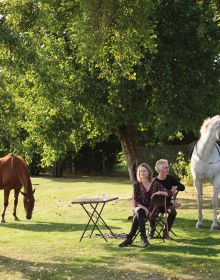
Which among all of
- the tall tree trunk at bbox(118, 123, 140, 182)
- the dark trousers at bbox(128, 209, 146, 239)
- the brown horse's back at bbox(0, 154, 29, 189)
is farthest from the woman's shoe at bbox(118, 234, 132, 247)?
the tall tree trunk at bbox(118, 123, 140, 182)

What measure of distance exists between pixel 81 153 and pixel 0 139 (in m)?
25.6

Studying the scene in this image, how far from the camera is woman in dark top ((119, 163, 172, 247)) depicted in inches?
355

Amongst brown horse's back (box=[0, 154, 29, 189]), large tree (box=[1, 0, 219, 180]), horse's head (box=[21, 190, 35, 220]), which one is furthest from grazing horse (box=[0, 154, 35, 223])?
large tree (box=[1, 0, 219, 180])

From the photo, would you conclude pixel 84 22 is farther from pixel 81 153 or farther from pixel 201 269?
pixel 81 153

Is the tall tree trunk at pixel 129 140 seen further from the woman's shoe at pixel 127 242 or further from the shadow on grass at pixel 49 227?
the woman's shoe at pixel 127 242

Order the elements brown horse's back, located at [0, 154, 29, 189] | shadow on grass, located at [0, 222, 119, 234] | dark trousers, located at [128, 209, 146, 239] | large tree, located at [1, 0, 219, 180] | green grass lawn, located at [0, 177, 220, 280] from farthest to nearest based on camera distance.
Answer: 1. large tree, located at [1, 0, 219, 180]
2. brown horse's back, located at [0, 154, 29, 189]
3. shadow on grass, located at [0, 222, 119, 234]
4. dark trousers, located at [128, 209, 146, 239]
5. green grass lawn, located at [0, 177, 220, 280]

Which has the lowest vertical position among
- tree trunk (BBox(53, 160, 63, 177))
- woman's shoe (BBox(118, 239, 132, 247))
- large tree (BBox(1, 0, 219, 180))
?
woman's shoe (BBox(118, 239, 132, 247))

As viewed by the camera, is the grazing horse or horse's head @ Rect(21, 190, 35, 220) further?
the grazing horse

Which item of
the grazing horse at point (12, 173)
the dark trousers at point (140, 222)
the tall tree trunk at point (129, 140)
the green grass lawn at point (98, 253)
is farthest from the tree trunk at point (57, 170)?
the dark trousers at point (140, 222)

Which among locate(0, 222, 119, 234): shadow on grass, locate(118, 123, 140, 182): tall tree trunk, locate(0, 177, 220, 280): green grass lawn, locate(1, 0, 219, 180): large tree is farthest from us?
locate(118, 123, 140, 182): tall tree trunk

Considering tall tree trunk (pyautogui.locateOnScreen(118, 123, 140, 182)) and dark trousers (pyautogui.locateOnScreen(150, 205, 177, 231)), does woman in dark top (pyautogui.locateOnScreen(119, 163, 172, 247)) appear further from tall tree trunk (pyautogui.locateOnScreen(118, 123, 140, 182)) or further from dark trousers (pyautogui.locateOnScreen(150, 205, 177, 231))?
tall tree trunk (pyautogui.locateOnScreen(118, 123, 140, 182))

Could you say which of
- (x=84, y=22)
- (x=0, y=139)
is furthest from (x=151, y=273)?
(x=84, y=22)

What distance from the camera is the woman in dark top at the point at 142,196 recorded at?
9016 mm

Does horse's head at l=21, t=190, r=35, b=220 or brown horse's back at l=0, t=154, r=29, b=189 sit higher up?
brown horse's back at l=0, t=154, r=29, b=189
